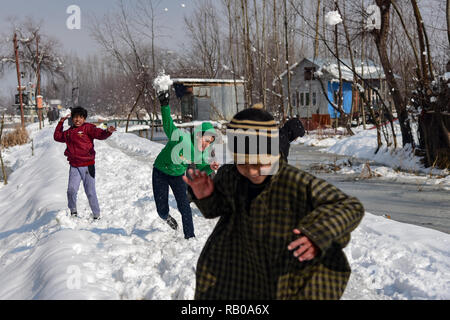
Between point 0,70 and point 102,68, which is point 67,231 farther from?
point 102,68

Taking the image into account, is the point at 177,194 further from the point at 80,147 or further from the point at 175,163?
the point at 80,147

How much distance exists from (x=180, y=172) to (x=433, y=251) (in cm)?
282

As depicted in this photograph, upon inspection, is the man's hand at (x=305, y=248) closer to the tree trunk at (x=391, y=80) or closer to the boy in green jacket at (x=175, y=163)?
the boy in green jacket at (x=175, y=163)

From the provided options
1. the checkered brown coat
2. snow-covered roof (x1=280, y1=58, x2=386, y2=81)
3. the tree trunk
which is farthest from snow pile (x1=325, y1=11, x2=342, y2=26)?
the checkered brown coat

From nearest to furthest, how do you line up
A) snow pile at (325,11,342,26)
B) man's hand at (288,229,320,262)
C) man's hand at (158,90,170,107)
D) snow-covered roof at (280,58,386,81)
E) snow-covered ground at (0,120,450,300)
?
man's hand at (288,229,320,262), snow-covered ground at (0,120,450,300), man's hand at (158,90,170,107), snow pile at (325,11,342,26), snow-covered roof at (280,58,386,81)

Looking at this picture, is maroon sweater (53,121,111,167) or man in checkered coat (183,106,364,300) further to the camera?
maroon sweater (53,121,111,167)

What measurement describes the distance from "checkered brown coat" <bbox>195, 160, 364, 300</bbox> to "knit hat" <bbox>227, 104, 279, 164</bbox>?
109mm

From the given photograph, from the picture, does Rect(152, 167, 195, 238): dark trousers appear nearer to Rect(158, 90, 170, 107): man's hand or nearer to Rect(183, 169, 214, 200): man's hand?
Rect(158, 90, 170, 107): man's hand

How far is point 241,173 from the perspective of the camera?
1.99m

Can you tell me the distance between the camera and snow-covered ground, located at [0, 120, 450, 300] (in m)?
3.60

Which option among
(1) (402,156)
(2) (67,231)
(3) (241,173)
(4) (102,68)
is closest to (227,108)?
(1) (402,156)

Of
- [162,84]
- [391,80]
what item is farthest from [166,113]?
[391,80]

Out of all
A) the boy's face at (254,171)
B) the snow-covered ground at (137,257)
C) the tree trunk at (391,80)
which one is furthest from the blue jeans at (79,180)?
the tree trunk at (391,80)

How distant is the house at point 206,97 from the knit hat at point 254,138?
90.5 feet
